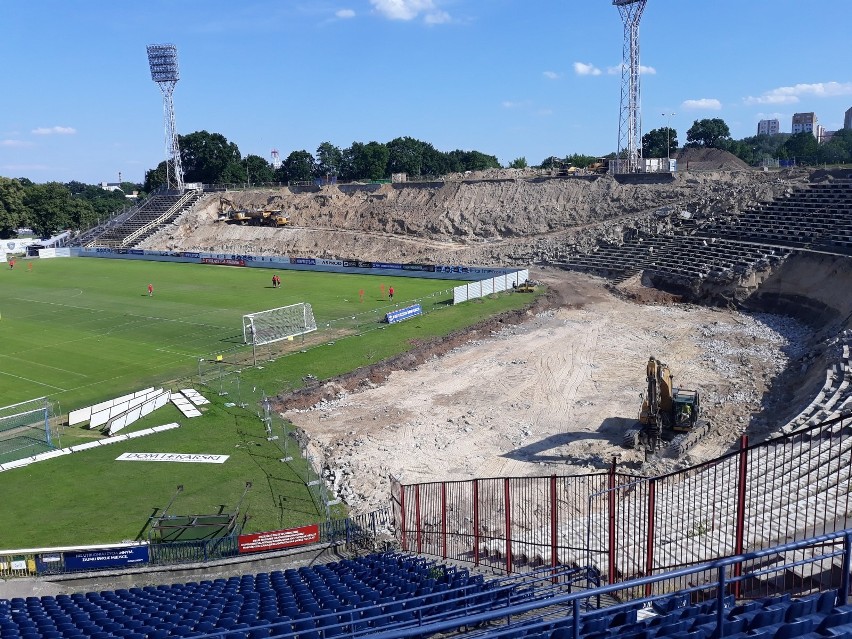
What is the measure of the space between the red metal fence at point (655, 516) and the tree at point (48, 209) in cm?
11586

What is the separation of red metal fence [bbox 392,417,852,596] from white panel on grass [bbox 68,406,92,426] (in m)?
16.1

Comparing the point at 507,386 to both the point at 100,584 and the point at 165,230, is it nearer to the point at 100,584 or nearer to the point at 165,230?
the point at 100,584

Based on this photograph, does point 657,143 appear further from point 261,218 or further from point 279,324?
point 279,324

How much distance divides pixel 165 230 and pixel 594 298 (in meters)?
76.3

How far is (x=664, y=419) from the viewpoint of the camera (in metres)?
26.9

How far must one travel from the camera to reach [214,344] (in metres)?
44.5

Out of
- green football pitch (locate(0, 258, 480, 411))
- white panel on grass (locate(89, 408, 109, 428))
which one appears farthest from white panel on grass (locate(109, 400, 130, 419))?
green football pitch (locate(0, 258, 480, 411))

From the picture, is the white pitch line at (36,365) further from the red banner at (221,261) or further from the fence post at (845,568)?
the red banner at (221,261)

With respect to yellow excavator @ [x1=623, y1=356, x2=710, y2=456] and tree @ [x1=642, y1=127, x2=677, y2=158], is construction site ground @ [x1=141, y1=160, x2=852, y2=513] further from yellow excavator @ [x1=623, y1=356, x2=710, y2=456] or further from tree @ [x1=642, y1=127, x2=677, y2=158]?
tree @ [x1=642, y1=127, x2=677, y2=158]

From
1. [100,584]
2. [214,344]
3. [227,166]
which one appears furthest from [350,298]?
[227,166]

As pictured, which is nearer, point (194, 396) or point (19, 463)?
point (19, 463)

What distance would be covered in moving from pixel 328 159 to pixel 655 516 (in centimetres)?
16363

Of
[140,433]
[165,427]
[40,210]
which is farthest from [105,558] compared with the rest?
[40,210]

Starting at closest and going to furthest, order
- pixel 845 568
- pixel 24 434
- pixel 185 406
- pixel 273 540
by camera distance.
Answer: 1. pixel 845 568
2. pixel 273 540
3. pixel 24 434
4. pixel 185 406
